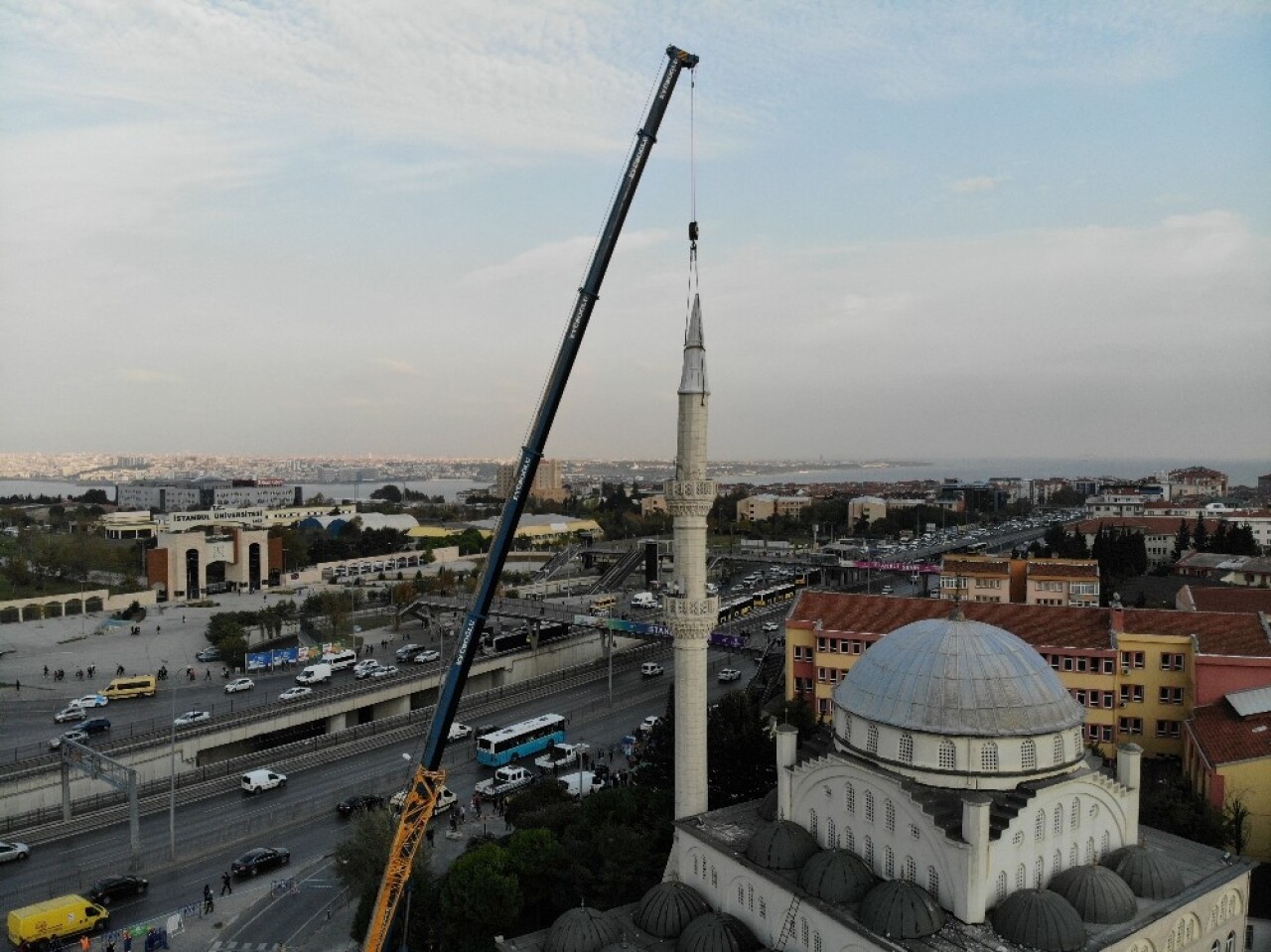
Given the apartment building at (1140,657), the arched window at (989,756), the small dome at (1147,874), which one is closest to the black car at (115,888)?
the arched window at (989,756)

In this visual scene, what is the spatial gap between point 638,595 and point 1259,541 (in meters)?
67.1

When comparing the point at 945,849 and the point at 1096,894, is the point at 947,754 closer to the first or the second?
the point at 945,849

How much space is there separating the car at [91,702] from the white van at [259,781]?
14.7 m

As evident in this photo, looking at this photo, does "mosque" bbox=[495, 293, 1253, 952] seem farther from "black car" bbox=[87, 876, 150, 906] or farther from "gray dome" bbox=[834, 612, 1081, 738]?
"black car" bbox=[87, 876, 150, 906]

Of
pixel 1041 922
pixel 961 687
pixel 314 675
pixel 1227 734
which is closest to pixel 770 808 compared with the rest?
pixel 961 687

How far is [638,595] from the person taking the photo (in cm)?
7256

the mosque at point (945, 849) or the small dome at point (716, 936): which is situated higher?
the mosque at point (945, 849)

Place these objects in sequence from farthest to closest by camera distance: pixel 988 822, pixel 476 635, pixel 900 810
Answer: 1. pixel 476 635
2. pixel 900 810
3. pixel 988 822

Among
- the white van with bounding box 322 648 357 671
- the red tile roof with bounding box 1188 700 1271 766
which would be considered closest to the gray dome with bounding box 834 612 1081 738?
the red tile roof with bounding box 1188 700 1271 766

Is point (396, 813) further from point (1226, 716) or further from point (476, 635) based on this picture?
point (1226, 716)

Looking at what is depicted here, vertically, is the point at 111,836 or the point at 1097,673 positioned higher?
the point at 1097,673

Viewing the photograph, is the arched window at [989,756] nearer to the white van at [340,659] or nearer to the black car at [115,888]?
the black car at [115,888]

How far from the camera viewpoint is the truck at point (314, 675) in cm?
4875

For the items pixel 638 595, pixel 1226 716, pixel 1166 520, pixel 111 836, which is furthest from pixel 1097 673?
pixel 1166 520
